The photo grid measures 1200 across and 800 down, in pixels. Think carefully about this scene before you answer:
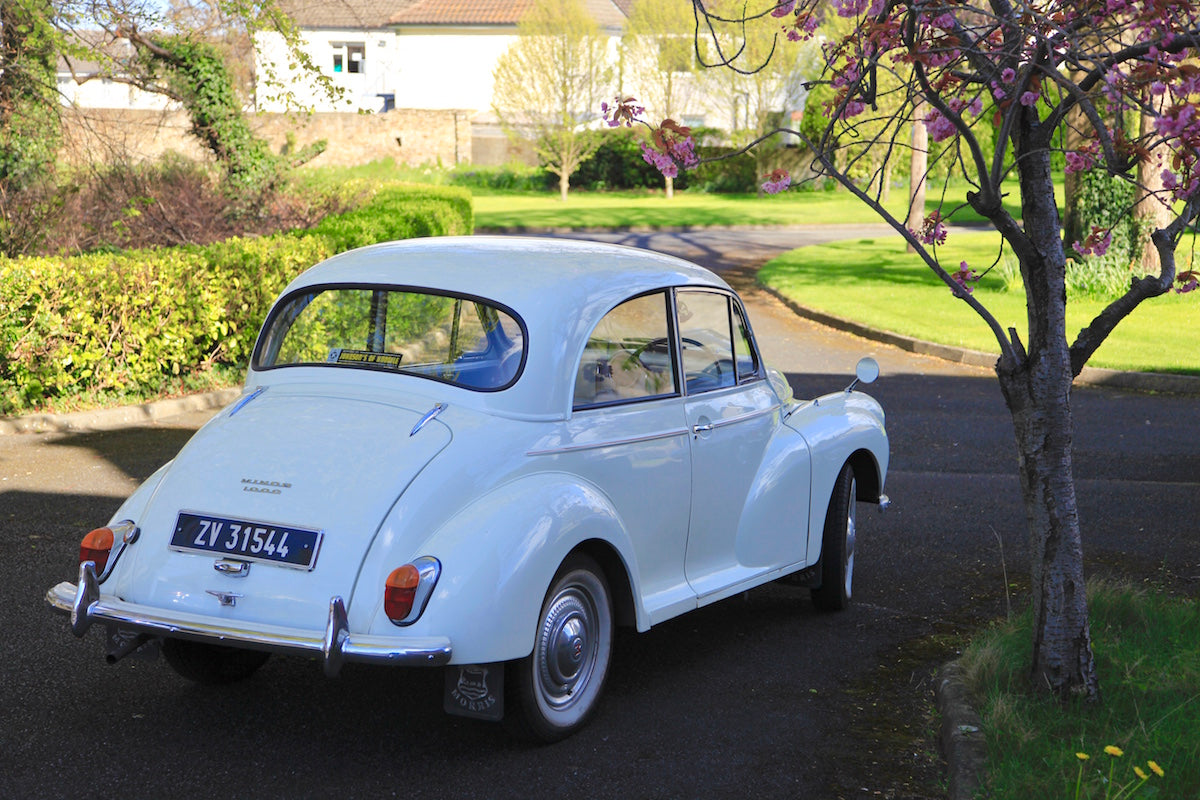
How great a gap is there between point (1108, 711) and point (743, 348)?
7.58 feet

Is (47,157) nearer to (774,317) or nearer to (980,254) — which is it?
(774,317)

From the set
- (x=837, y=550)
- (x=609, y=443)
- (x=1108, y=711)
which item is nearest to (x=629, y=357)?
(x=609, y=443)

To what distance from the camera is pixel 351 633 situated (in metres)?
3.98

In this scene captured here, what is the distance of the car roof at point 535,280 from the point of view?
15.6 ft

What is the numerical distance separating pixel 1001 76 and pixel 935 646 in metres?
2.64

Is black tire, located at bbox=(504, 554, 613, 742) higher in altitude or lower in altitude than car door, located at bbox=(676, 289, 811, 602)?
lower

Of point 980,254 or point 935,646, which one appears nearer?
point 935,646

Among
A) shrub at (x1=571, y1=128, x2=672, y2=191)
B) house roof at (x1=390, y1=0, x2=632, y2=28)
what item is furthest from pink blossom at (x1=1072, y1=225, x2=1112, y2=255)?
house roof at (x1=390, y1=0, x2=632, y2=28)

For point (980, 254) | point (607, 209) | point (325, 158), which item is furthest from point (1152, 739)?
point (325, 158)

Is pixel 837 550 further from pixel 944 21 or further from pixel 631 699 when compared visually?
pixel 944 21

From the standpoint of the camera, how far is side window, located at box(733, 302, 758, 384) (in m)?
5.95

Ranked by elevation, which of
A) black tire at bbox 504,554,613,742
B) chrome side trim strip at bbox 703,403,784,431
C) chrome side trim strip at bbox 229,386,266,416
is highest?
chrome side trim strip at bbox 229,386,266,416

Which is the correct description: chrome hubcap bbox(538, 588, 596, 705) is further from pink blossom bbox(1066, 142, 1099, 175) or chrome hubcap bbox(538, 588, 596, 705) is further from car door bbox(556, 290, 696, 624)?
pink blossom bbox(1066, 142, 1099, 175)

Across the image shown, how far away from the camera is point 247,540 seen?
4215 millimetres
